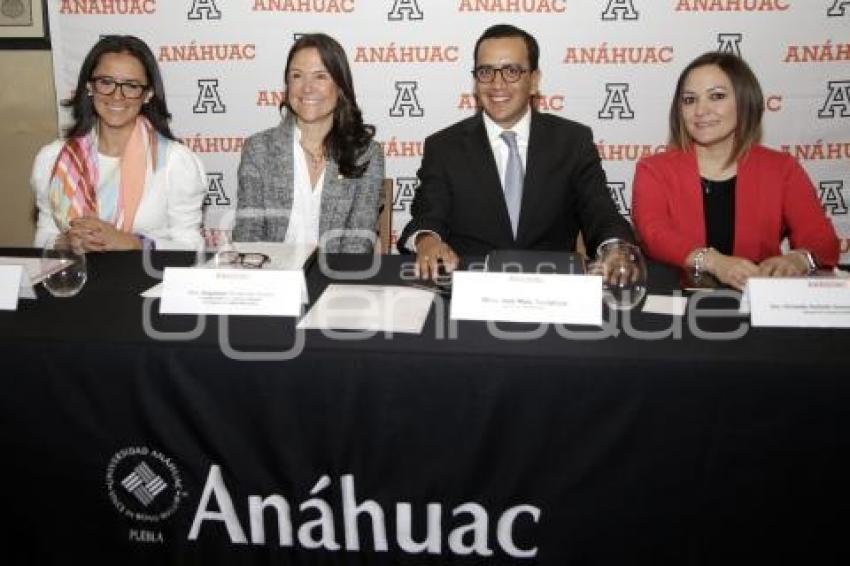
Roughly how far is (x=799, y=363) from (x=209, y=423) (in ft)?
3.38

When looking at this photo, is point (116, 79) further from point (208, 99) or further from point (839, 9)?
point (839, 9)

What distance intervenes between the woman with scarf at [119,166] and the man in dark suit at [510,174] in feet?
2.55

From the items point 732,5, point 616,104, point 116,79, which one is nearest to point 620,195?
point 616,104

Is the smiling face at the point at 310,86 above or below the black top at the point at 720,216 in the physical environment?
above

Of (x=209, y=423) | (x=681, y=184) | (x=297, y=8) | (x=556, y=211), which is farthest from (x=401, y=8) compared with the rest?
(x=209, y=423)

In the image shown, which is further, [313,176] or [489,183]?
[313,176]

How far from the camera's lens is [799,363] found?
1.18 meters

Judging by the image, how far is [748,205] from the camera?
216cm

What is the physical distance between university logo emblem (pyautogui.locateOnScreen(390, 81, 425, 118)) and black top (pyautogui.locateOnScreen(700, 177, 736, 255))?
139 cm

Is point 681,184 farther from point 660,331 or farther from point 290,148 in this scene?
point 290,148

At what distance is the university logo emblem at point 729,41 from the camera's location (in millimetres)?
2984

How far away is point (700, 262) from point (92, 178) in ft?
6.25

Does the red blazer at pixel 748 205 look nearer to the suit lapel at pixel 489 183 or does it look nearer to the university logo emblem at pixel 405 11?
the suit lapel at pixel 489 183

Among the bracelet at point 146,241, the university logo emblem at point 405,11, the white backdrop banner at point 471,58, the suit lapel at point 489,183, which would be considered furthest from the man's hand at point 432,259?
the university logo emblem at point 405,11
